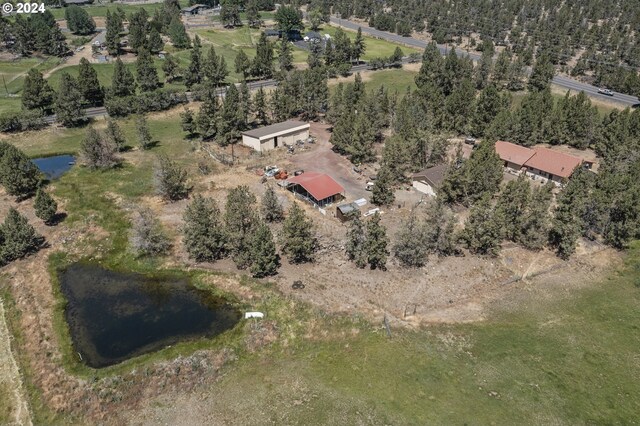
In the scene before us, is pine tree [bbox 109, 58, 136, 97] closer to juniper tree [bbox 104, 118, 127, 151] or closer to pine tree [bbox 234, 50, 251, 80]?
juniper tree [bbox 104, 118, 127, 151]

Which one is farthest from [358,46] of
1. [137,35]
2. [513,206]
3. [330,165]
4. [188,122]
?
[513,206]

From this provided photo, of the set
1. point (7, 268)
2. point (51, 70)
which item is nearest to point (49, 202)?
point (7, 268)

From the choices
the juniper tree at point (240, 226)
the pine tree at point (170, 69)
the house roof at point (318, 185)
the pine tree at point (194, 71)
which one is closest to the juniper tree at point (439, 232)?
the house roof at point (318, 185)

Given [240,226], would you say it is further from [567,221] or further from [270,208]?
[567,221]

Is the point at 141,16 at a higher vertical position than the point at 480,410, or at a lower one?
higher

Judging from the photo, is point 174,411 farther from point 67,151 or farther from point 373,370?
point 67,151
